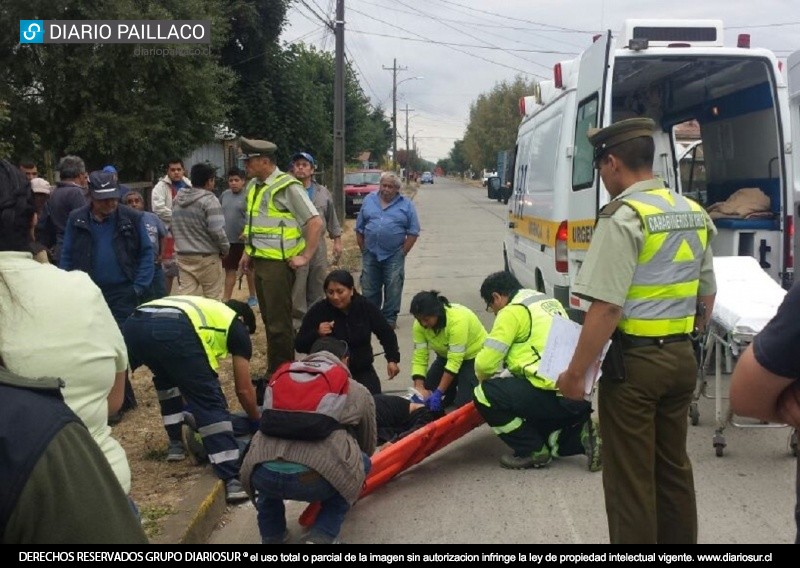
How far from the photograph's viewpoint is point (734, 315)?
5.29 meters

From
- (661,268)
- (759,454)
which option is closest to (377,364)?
(759,454)

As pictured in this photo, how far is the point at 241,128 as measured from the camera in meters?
27.8

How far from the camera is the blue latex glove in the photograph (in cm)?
594

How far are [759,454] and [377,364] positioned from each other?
3.85 metres

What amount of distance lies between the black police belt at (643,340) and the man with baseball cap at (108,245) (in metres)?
3.95

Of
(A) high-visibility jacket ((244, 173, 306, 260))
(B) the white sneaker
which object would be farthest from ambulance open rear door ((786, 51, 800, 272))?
(A) high-visibility jacket ((244, 173, 306, 260))

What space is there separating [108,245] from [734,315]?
14.0 ft

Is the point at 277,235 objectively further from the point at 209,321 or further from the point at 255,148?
the point at 209,321

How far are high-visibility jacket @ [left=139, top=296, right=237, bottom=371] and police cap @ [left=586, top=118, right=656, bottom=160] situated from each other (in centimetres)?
239

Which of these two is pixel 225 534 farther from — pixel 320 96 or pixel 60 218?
pixel 320 96

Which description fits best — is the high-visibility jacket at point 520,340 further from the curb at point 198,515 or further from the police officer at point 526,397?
the curb at point 198,515

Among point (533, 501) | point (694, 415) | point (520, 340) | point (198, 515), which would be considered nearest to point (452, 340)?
point (520, 340)

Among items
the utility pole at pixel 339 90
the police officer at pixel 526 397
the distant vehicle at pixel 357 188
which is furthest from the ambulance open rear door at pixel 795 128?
the distant vehicle at pixel 357 188

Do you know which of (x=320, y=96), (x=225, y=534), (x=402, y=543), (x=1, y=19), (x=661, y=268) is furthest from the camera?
(x=320, y=96)
